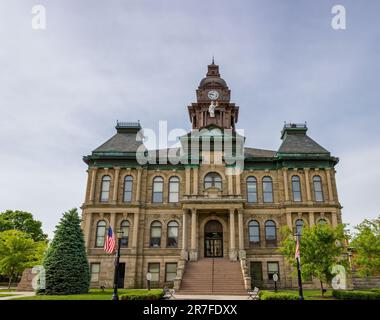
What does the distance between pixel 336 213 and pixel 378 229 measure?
344 inches

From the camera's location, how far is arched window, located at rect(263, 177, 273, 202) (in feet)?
116

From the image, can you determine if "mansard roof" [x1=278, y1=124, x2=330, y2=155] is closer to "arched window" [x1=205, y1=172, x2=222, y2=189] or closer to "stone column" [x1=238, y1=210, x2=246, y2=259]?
"arched window" [x1=205, y1=172, x2=222, y2=189]

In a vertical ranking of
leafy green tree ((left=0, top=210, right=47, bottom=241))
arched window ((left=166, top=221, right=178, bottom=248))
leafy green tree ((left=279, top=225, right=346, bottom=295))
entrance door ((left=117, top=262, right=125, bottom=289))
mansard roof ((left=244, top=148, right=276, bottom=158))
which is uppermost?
mansard roof ((left=244, top=148, right=276, bottom=158))

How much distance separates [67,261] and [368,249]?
2243cm

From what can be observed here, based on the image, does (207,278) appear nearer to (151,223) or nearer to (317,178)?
(151,223)

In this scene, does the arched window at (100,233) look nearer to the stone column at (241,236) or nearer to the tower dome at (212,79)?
the stone column at (241,236)

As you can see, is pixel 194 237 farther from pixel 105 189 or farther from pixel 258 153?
pixel 258 153

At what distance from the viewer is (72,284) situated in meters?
22.6

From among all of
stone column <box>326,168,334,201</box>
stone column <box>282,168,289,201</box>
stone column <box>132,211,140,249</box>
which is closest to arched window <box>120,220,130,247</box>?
stone column <box>132,211,140,249</box>

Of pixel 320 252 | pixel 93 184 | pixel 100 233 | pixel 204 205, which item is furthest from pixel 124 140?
pixel 320 252

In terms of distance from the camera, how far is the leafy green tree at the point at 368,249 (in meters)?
24.0

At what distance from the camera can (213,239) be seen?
3366 centimetres

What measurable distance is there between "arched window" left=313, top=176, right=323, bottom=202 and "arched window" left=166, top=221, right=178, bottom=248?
1569 cm
